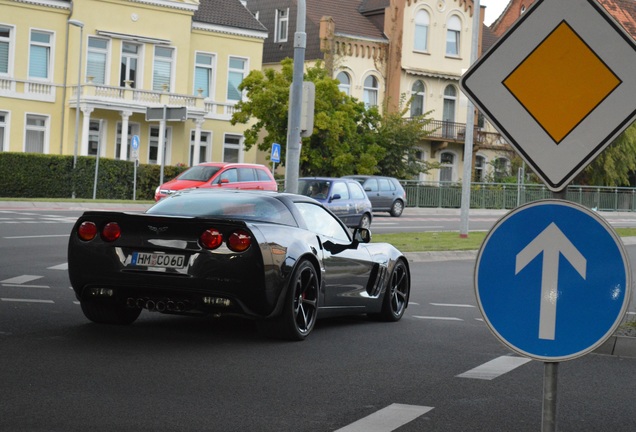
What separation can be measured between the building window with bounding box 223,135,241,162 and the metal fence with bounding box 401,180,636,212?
27.4 ft

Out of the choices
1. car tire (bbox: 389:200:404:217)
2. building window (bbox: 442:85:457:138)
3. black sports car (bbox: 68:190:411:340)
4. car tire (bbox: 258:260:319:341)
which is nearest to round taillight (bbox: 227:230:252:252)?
black sports car (bbox: 68:190:411:340)

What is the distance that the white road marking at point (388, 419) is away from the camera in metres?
6.88

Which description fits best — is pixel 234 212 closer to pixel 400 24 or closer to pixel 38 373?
pixel 38 373

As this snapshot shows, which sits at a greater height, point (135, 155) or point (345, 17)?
point (345, 17)

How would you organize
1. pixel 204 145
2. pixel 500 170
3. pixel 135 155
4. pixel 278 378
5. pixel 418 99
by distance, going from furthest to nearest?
pixel 500 170 → pixel 418 99 → pixel 204 145 → pixel 135 155 → pixel 278 378

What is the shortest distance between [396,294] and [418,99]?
5295cm

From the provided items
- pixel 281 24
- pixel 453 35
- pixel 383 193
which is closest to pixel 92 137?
pixel 383 193

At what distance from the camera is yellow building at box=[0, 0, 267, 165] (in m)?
51.0

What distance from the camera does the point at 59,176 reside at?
4556 cm

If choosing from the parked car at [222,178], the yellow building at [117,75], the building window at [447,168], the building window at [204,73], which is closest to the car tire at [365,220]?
the parked car at [222,178]

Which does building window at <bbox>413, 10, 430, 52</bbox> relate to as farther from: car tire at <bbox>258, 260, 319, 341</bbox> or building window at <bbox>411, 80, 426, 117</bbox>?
car tire at <bbox>258, 260, 319, 341</bbox>

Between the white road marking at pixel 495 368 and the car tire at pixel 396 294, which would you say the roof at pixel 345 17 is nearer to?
the car tire at pixel 396 294

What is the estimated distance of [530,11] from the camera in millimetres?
4766

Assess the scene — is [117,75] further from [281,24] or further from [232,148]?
[281,24]
